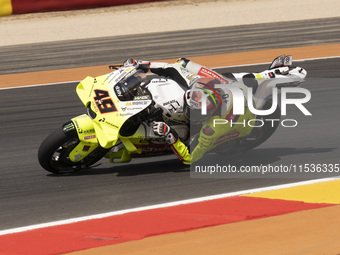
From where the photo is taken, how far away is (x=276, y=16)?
2111 centimetres

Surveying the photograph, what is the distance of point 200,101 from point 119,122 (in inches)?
35.4

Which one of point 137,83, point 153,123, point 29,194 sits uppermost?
point 137,83

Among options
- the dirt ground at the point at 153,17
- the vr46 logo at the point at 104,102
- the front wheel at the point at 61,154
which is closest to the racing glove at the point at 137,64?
the vr46 logo at the point at 104,102

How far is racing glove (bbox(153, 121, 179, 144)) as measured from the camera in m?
7.03

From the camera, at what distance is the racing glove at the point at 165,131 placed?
23.1 feet

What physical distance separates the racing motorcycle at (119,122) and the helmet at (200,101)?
128mm

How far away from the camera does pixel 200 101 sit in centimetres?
711

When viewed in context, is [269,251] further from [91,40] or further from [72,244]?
[91,40]

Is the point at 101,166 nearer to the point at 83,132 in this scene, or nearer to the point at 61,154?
the point at 61,154

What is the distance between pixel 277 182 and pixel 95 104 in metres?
2.15

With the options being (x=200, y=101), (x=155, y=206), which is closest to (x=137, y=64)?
(x=200, y=101)

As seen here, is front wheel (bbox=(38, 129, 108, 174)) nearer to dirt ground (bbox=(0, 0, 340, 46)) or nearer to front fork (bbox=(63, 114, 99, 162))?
front fork (bbox=(63, 114, 99, 162))

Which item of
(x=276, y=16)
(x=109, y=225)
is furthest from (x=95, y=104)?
(x=276, y=16)

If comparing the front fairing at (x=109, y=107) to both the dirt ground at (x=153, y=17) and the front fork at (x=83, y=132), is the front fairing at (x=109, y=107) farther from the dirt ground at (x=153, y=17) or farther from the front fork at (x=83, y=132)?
the dirt ground at (x=153, y=17)
